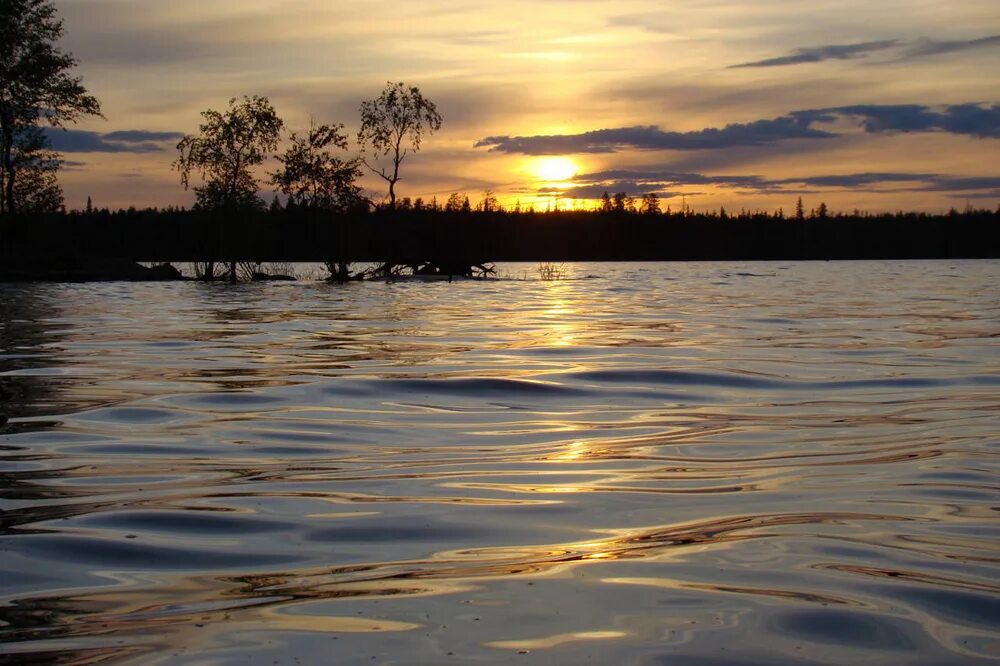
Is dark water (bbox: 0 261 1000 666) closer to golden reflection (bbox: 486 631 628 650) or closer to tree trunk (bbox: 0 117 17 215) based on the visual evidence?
golden reflection (bbox: 486 631 628 650)

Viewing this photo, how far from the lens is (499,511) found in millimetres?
5359

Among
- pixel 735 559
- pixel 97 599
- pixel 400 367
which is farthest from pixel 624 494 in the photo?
pixel 400 367

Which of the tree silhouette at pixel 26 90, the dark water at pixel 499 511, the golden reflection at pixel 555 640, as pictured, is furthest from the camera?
the tree silhouette at pixel 26 90

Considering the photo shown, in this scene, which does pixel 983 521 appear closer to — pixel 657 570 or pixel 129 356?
pixel 657 570

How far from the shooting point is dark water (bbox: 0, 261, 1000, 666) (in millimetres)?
3494

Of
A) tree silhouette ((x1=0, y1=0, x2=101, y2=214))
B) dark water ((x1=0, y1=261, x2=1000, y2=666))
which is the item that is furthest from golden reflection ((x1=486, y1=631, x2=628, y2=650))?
tree silhouette ((x1=0, y1=0, x2=101, y2=214))

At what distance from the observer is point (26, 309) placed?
2373cm

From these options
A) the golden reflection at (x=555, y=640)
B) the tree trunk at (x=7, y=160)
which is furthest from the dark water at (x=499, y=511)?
the tree trunk at (x=7, y=160)

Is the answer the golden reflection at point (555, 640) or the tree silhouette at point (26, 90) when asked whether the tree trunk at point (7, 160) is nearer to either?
the tree silhouette at point (26, 90)

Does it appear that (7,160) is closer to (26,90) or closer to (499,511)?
(26,90)

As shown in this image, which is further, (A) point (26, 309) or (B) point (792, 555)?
(A) point (26, 309)

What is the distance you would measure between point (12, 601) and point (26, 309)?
21998 millimetres

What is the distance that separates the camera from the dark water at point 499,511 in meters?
3.49

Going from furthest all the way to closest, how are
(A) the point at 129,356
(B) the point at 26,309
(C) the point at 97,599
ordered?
(B) the point at 26,309
(A) the point at 129,356
(C) the point at 97,599
